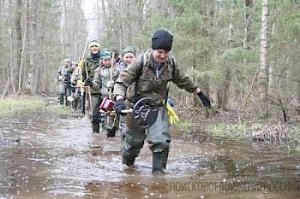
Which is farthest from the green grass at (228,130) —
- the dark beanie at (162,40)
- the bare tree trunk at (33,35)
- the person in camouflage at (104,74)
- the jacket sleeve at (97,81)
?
the bare tree trunk at (33,35)

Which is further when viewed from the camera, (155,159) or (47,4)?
(47,4)

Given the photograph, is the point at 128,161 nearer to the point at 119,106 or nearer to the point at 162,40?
the point at 119,106

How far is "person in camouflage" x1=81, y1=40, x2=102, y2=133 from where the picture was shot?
1140 cm

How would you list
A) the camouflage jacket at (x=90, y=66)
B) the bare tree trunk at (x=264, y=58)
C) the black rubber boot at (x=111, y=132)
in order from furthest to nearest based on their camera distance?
the bare tree trunk at (x=264, y=58)
the camouflage jacket at (x=90, y=66)
the black rubber boot at (x=111, y=132)

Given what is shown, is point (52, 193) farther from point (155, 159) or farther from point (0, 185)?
point (155, 159)

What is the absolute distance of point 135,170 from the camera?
7.09 m

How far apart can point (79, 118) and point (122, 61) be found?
6.18 m

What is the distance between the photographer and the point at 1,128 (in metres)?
11.7

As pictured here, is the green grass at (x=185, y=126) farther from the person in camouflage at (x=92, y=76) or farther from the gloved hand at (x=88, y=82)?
the gloved hand at (x=88, y=82)

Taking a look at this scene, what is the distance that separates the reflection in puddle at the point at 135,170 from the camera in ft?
18.5

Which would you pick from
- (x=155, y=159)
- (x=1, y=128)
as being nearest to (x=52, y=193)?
(x=155, y=159)

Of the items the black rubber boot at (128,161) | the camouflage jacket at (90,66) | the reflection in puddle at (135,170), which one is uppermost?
the camouflage jacket at (90,66)

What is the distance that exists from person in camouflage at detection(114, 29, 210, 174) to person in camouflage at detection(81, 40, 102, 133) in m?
4.39

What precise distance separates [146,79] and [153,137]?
77cm
